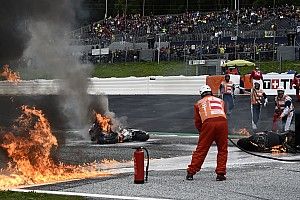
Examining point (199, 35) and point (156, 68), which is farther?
point (199, 35)

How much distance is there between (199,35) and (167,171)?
29793 mm

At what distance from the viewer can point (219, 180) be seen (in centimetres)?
1068

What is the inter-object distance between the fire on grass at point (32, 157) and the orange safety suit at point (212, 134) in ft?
6.95

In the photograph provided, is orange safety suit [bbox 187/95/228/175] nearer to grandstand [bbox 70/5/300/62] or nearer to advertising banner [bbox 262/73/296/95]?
advertising banner [bbox 262/73/296/95]

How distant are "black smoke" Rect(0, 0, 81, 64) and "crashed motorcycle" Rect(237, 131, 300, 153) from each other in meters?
5.74

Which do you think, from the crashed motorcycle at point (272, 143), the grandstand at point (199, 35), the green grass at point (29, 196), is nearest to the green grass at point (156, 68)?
the grandstand at point (199, 35)

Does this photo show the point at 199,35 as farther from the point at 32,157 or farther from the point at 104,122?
the point at 32,157

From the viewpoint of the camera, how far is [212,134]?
1062cm

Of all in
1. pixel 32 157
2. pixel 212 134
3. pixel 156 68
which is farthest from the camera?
pixel 156 68

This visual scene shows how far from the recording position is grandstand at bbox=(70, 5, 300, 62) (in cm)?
3669

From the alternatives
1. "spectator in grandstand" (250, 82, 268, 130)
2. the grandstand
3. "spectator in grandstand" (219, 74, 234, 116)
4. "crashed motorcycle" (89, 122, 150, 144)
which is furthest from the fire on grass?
the grandstand

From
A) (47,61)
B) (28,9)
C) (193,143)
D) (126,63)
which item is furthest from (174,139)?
(126,63)

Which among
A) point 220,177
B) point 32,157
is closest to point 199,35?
point 32,157

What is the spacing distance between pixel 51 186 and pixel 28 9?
10.4 feet
